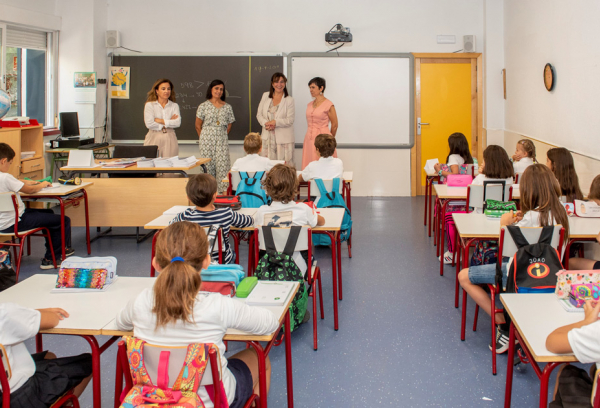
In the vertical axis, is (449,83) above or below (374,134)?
above

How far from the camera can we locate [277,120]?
24.0 ft

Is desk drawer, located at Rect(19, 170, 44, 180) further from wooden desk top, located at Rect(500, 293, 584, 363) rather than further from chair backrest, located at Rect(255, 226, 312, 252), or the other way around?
wooden desk top, located at Rect(500, 293, 584, 363)

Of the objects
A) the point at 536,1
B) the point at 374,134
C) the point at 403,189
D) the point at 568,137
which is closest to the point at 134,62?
the point at 374,134

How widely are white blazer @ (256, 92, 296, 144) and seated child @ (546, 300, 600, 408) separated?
223 inches

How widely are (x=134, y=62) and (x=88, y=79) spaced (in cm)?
67

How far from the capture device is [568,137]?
5219 mm

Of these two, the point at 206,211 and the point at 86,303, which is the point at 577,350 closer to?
the point at 86,303

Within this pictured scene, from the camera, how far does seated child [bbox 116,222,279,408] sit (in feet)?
5.65

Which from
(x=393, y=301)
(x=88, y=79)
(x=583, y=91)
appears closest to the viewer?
(x=393, y=301)

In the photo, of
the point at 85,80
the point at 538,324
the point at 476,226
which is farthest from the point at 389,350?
the point at 85,80

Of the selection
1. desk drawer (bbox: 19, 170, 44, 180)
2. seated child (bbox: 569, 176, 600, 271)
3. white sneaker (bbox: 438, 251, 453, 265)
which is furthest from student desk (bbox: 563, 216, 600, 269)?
desk drawer (bbox: 19, 170, 44, 180)

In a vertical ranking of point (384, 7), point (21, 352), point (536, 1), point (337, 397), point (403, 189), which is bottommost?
point (337, 397)

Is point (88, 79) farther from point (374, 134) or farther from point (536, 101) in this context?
point (536, 101)

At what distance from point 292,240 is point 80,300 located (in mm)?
1183
